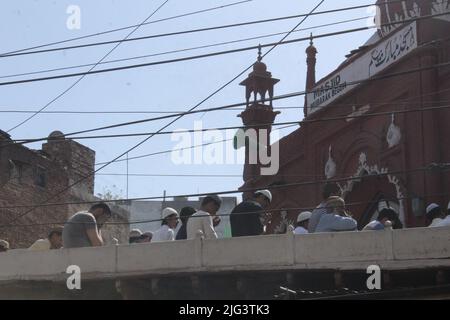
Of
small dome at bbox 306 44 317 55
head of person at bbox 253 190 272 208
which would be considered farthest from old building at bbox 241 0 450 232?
head of person at bbox 253 190 272 208

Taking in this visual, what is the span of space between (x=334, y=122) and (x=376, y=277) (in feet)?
36.6

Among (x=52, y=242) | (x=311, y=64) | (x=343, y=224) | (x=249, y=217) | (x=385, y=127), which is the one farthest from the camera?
(x=311, y=64)

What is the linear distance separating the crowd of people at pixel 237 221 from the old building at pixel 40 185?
1075 cm

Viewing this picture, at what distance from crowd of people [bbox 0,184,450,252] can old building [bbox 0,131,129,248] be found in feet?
35.3

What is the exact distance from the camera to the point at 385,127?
18891 mm

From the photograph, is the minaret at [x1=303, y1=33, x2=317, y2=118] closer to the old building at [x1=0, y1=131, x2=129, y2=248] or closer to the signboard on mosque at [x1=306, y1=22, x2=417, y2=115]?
the signboard on mosque at [x1=306, y1=22, x2=417, y2=115]

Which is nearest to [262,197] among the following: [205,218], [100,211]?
[205,218]

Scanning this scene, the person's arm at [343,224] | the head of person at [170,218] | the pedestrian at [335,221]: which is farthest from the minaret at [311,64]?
the person's arm at [343,224]

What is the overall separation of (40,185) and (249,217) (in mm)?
15075

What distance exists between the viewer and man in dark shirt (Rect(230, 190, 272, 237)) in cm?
1102

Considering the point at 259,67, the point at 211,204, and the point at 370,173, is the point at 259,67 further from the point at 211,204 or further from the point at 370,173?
the point at 211,204

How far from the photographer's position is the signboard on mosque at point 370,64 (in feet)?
59.3
